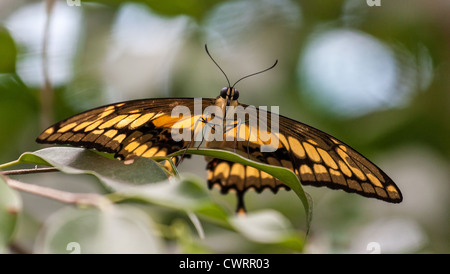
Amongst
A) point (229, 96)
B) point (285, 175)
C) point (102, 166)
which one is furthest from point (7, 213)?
point (229, 96)

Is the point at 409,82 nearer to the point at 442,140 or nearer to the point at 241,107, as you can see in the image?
the point at 442,140

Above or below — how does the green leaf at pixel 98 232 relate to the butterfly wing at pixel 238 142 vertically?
below

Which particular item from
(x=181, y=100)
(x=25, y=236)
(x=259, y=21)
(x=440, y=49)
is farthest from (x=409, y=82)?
(x=25, y=236)

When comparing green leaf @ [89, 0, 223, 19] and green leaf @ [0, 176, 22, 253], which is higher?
green leaf @ [89, 0, 223, 19]

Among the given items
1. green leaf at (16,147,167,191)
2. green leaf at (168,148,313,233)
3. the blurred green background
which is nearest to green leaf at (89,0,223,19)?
the blurred green background

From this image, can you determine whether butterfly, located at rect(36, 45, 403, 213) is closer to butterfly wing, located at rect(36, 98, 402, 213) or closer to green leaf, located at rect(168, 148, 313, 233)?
butterfly wing, located at rect(36, 98, 402, 213)

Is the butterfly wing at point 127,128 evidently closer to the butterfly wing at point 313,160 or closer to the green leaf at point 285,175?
the butterfly wing at point 313,160

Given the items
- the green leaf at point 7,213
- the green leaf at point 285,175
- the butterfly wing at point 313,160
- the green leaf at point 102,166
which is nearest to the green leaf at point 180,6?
the butterfly wing at point 313,160
